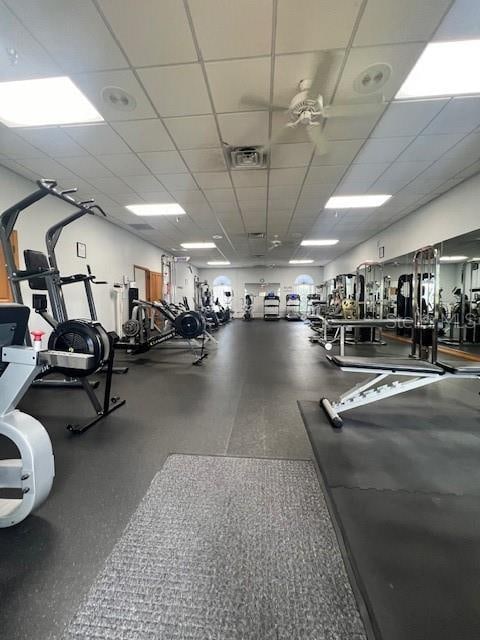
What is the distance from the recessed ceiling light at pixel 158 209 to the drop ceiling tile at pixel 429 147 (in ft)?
13.3

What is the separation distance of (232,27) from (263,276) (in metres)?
13.8

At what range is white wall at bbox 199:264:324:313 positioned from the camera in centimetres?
1541

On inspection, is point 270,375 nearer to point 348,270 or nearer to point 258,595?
point 258,595

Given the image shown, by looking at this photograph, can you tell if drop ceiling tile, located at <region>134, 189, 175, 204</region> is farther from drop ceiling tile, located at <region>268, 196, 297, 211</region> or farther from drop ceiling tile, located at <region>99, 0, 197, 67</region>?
drop ceiling tile, located at <region>99, 0, 197, 67</region>

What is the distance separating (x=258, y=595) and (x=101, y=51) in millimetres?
3520

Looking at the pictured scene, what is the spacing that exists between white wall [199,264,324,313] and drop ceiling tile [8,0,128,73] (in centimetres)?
1340

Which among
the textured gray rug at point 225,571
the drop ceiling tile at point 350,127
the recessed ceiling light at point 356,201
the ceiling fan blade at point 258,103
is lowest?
the textured gray rug at point 225,571

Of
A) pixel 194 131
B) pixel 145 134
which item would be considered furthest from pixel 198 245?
pixel 194 131

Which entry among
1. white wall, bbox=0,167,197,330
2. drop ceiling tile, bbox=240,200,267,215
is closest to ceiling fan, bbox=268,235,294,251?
drop ceiling tile, bbox=240,200,267,215

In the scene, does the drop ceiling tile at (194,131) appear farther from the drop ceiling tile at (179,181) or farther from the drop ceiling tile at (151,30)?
the drop ceiling tile at (179,181)

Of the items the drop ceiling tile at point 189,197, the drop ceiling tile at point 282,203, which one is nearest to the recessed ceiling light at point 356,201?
the drop ceiling tile at point 282,203

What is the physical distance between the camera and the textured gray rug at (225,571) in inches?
35.7

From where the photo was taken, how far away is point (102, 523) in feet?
4.40

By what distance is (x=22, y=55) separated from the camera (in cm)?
214
